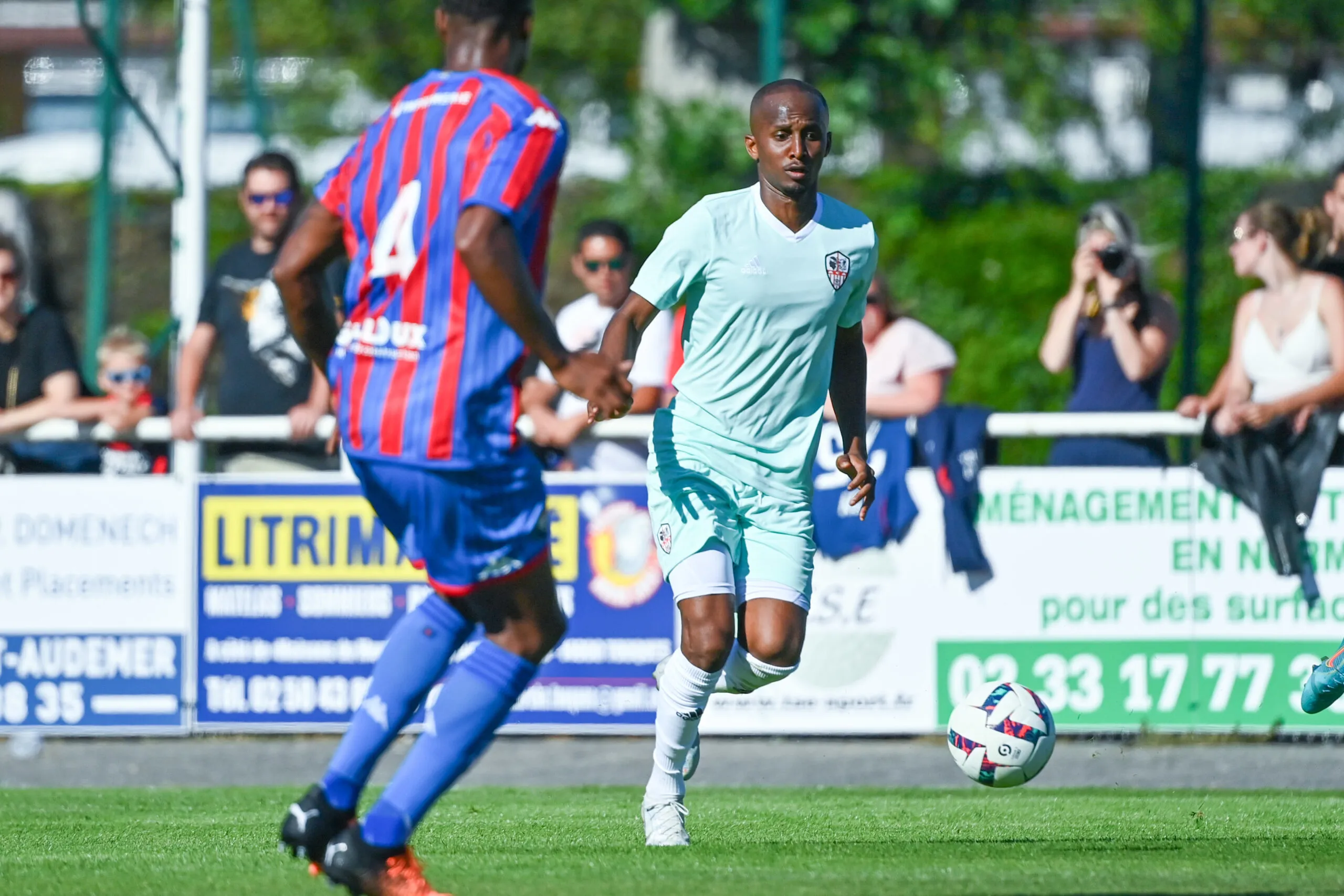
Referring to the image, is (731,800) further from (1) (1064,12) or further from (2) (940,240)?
(1) (1064,12)

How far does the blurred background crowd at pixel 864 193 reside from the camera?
9586 millimetres

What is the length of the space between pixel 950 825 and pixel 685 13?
602 inches

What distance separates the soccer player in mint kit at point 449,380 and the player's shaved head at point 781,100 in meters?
1.58

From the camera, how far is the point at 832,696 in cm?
956

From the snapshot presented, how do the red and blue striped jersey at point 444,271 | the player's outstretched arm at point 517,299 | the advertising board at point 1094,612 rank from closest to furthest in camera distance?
the player's outstretched arm at point 517,299 → the red and blue striped jersey at point 444,271 → the advertising board at point 1094,612

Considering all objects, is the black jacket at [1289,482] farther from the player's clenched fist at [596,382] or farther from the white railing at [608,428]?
the player's clenched fist at [596,382]

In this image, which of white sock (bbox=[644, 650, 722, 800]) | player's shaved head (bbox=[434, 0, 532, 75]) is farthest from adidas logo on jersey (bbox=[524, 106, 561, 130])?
white sock (bbox=[644, 650, 722, 800])

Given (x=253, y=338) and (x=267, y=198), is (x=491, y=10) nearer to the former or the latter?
(x=267, y=198)

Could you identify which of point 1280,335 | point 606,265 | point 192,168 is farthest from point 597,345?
point 1280,335

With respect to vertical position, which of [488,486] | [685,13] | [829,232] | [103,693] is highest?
[685,13]

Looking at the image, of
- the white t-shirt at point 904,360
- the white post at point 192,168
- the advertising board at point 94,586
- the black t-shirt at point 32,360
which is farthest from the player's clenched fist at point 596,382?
the white post at point 192,168

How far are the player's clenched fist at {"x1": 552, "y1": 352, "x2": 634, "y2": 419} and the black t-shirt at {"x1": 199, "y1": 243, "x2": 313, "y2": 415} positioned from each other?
5.35 metres

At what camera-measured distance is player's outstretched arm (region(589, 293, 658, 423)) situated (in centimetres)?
590

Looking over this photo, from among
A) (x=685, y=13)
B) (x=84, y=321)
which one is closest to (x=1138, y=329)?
(x=685, y=13)
